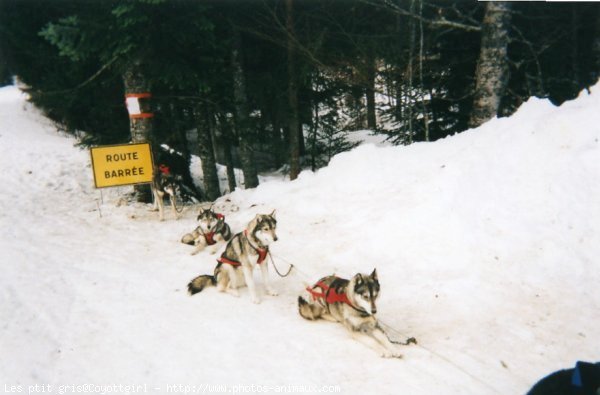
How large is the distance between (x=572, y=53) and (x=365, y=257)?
45.5 ft

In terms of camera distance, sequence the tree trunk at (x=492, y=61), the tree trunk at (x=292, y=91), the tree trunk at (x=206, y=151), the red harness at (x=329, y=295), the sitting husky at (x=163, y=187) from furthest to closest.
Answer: the tree trunk at (x=206, y=151) < the tree trunk at (x=292, y=91) < the sitting husky at (x=163, y=187) < the tree trunk at (x=492, y=61) < the red harness at (x=329, y=295)

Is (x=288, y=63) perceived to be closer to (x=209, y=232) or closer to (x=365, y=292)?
(x=209, y=232)

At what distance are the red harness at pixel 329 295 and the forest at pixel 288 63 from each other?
757 cm

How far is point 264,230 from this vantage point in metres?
6.20

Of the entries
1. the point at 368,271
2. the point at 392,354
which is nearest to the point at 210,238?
the point at 368,271

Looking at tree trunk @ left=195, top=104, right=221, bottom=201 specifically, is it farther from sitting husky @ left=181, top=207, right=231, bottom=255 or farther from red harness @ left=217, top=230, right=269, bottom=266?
red harness @ left=217, top=230, right=269, bottom=266

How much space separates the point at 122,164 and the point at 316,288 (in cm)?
740

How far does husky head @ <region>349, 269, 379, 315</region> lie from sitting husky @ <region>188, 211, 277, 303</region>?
5.50 ft

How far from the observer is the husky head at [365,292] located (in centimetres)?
478

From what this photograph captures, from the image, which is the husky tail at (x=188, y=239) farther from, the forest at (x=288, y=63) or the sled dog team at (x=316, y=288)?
the forest at (x=288, y=63)

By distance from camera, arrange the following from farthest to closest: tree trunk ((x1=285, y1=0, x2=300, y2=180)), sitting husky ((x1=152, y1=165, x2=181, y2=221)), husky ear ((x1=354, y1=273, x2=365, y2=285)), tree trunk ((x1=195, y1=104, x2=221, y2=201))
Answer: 1. tree trunk ((x1=195, y1=104, x2=221, y2=201))
2. tree trunk ((x1=285, y1=0, x2=300, y2=180))
3. sitting husky ((x1=152, y1=165, x2=181, y2=221))
4. husky ear ((x1=354, y1=273, x2=365, y2=285))

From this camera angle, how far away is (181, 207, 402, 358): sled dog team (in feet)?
16.0

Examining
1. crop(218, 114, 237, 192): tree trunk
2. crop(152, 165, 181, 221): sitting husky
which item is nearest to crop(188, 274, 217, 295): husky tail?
crop(152, 165, 181, 221): sitting husky

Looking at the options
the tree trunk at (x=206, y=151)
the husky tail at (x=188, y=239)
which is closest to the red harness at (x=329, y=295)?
the husky tail at (x=188, y=239)
